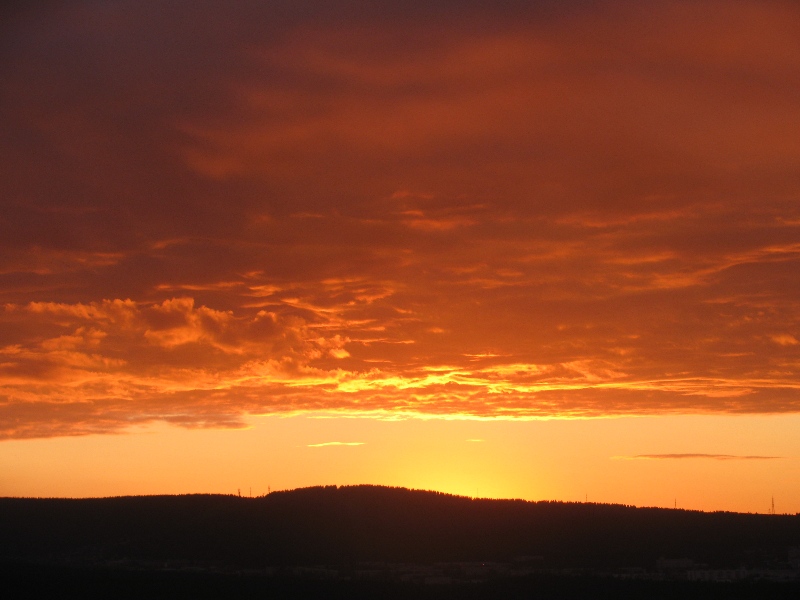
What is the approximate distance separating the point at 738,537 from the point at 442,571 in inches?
877

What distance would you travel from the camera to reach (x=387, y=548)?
72000mm

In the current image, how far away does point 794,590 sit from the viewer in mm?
58094

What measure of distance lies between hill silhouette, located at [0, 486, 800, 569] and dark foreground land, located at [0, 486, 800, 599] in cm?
15

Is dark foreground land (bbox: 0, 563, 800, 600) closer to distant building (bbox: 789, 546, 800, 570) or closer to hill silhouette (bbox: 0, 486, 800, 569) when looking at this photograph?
distant building (bbox: 789, 546, 800, 570)

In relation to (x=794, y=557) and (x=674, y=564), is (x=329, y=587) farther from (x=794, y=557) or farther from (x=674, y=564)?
(x=794, y=557)

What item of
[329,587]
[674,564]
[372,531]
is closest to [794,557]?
[674,564]

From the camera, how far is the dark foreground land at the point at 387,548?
191ft

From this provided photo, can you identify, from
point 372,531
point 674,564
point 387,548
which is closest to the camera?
point 674,564

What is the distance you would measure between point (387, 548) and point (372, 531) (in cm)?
274

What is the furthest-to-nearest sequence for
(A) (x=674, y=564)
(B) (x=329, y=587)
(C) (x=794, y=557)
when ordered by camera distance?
(A) (x=674, y=564), (C) (x=794, y=557), (B) (x=329, y=587)

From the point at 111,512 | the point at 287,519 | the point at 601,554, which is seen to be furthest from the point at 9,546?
the point at 601,554

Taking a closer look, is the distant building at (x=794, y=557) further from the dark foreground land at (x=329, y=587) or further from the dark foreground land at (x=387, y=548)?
the dark foreground land at (x=329, y=587)

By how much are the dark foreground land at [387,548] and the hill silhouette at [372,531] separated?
15 centimetres

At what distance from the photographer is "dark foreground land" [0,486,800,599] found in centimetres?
5834
